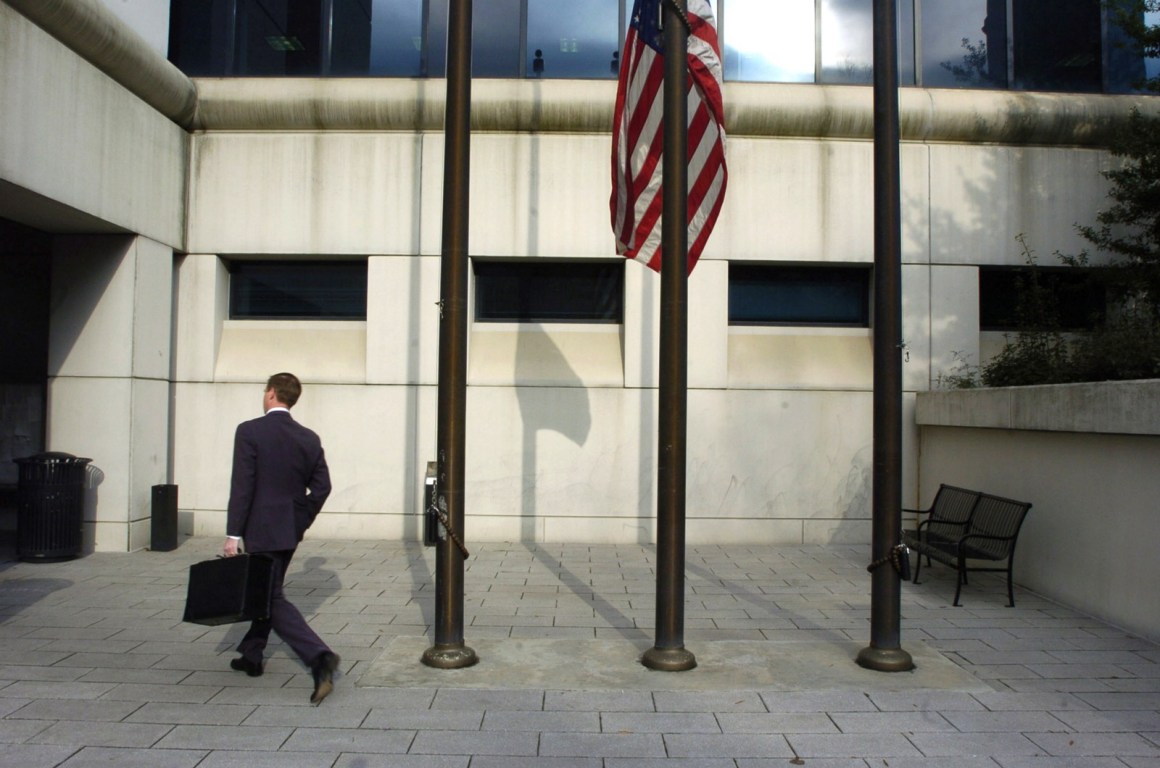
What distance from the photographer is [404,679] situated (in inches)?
230

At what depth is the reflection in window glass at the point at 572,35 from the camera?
11.8m

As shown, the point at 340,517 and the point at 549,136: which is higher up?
the point at 549,136

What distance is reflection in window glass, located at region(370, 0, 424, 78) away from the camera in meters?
11.8

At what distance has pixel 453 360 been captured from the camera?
6.23m

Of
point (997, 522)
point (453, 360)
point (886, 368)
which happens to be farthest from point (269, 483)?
point (997, 522)

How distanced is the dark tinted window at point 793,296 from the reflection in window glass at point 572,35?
3371 millimetres

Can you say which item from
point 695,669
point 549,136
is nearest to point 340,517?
point 549,136

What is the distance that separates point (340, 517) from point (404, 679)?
19.4ft

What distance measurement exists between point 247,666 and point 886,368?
193 inches

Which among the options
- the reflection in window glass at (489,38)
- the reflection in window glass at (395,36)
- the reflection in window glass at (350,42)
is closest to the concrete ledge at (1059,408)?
the reflection in window glass at (489,38)

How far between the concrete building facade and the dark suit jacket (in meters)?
5.57

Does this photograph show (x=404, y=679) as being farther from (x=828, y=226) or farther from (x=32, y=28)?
(x=828, y=226)

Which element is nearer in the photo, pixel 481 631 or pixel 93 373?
pixel 481 631

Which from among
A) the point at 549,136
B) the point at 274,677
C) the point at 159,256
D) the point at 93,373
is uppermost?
the point at 549,136
